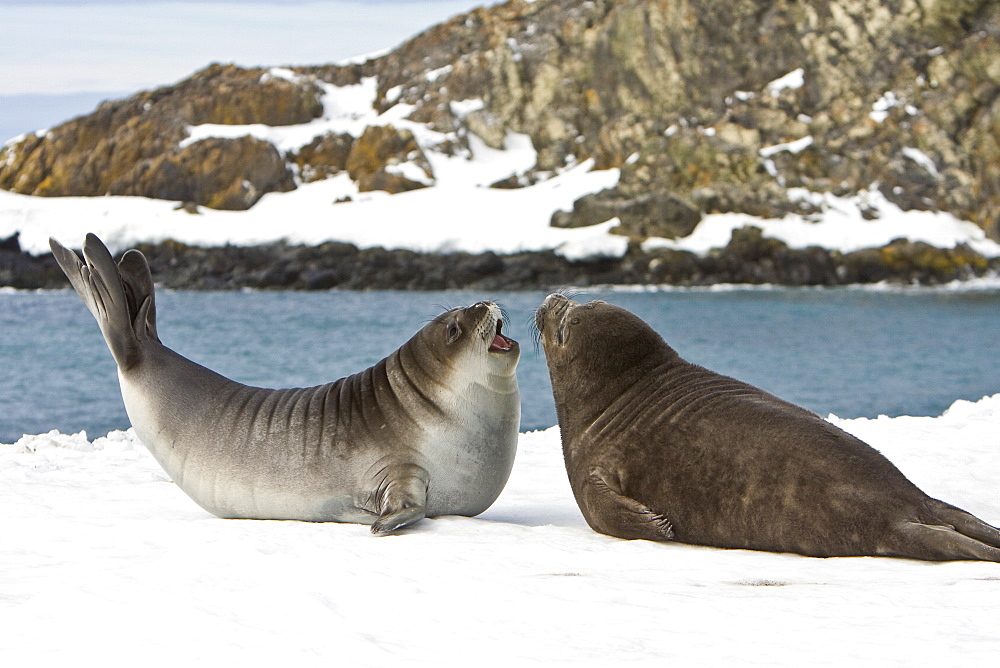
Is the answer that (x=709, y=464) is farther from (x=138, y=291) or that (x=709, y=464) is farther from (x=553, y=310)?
(x=138, y=291)

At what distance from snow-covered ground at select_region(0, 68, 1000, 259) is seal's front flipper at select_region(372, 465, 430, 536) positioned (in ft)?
122

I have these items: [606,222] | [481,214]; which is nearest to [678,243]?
[606,222]

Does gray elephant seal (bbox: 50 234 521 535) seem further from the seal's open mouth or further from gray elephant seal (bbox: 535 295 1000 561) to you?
gray elephant seal (bbox: 535 295 1000 561)

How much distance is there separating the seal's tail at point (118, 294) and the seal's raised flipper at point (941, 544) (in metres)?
3.89

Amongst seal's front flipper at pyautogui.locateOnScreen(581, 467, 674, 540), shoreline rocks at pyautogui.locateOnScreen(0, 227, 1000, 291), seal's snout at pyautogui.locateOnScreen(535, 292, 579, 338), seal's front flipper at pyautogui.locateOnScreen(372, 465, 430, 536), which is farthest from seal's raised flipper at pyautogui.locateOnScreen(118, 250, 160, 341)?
shoreline rocks at pyautogui.locateOnScreen(0, 227, 1000, 291)

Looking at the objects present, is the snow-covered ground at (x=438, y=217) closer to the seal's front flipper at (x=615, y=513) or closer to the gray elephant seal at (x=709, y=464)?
the gray elephant seal at (x=709, y=464)

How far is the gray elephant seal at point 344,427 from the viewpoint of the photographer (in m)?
5.21

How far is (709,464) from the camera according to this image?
4543mm

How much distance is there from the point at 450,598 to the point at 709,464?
1.60 meters

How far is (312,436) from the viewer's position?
5.35m

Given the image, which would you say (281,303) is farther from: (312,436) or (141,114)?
(312,436)

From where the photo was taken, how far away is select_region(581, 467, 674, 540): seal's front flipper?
461 centimetres

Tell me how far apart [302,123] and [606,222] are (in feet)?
74.9

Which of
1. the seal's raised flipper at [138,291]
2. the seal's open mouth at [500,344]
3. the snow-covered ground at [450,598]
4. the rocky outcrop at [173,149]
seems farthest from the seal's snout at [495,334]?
the rocky outcrop at [173,149]
